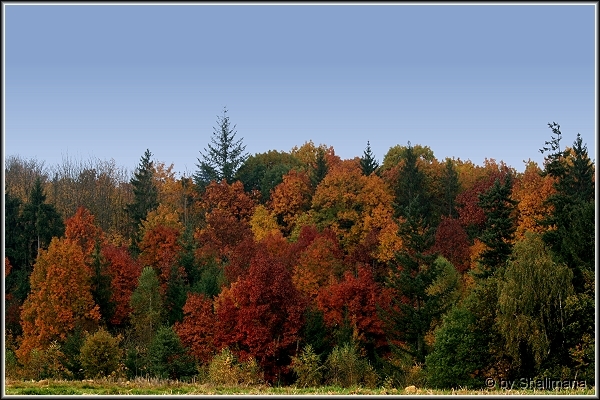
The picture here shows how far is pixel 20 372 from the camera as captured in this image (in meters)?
46.2

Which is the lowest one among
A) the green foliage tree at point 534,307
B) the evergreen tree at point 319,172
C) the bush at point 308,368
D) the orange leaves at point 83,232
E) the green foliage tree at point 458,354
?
the bush at point 308,368

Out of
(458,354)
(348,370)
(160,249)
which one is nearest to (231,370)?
(348,370)

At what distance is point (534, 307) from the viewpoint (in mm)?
37500

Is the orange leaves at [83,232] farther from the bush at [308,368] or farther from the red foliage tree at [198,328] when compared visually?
the bush at [308,368]

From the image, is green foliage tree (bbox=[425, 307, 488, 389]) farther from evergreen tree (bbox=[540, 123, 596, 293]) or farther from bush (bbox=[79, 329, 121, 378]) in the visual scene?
bush (bbox=[79, 329, 121, 378])

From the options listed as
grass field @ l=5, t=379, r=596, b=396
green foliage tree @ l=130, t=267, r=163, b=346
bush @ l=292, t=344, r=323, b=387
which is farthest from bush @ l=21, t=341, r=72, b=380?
grass field @ l=5, t=379, r=596, b=396

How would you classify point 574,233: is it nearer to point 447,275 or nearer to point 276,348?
point 447,275

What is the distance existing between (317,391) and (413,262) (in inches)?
1209

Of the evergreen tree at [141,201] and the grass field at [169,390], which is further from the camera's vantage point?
the evergreen tree at [141,201]

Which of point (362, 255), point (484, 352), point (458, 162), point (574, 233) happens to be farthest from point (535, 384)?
point (458, 162)

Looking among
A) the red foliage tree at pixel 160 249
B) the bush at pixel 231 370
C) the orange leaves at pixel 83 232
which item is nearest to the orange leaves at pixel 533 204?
the bush at pixel 231 370

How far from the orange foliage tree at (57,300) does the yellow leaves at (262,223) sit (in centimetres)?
2271

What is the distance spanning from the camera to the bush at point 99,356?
133 feet

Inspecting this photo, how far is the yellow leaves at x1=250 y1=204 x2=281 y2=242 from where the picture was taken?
7694 cm
